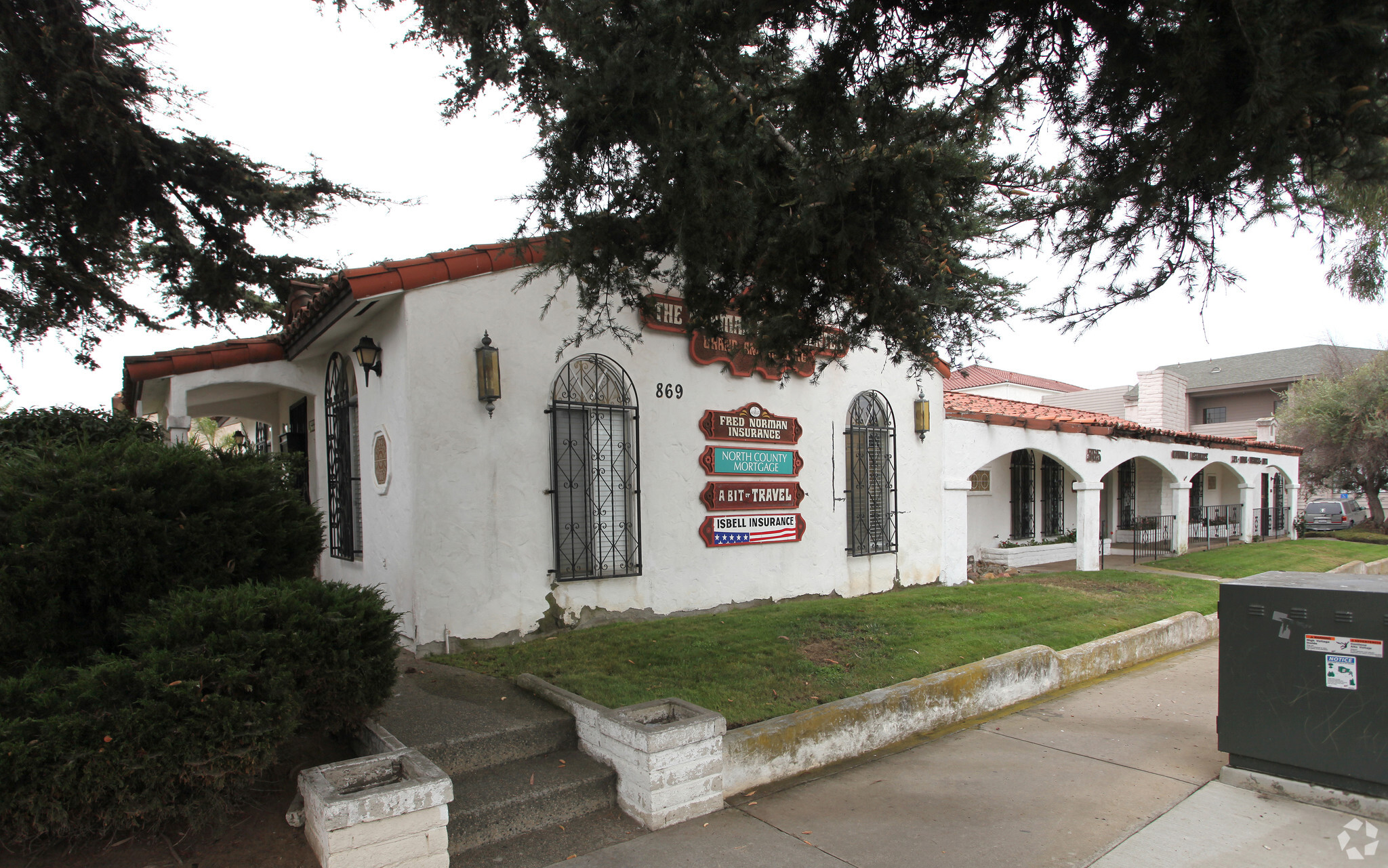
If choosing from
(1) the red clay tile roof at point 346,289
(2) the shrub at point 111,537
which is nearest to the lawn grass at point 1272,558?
(1) the red clay tile roof at point 346,289

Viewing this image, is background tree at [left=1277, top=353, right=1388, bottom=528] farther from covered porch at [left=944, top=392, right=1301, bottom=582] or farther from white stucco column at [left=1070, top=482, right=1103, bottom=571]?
white stucco column at [left=1070, top=482, right=1103, bottom=571]

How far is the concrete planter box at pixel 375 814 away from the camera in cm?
309

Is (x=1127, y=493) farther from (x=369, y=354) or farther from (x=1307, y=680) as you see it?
(x=369, y=354)

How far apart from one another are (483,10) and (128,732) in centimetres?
527

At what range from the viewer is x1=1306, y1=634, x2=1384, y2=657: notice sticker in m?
4.00

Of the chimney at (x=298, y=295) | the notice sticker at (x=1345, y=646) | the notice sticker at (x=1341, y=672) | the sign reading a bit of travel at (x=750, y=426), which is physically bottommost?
the notice sticker at (x=1341, y=672)

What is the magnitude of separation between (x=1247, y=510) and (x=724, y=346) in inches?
725

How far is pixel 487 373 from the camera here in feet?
22.0

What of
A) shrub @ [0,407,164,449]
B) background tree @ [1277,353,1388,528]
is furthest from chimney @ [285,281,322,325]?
background tree @ [1277,353,1388,528]

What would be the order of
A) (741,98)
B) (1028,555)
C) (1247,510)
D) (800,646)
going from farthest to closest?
(1247,510)
(1028,555)
(800,646)
(741,98)

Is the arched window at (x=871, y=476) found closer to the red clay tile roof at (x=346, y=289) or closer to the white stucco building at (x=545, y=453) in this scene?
the white stucco building at (x=545, y=453)

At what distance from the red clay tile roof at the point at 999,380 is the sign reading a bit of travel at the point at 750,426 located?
8.36 m

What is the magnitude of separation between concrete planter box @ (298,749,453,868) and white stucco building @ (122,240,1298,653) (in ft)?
9.98

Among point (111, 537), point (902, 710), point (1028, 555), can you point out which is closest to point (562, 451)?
point (902, 710)
